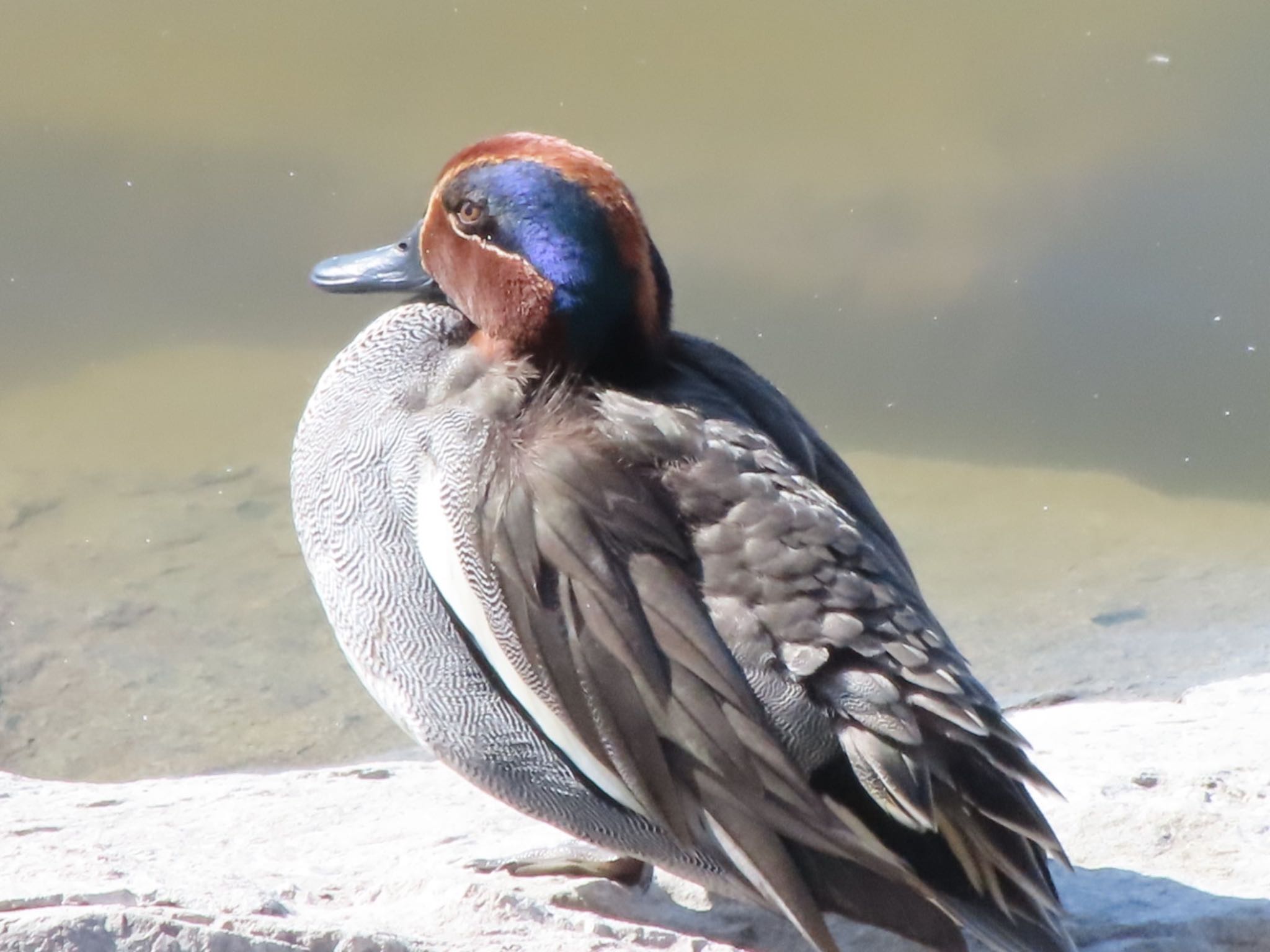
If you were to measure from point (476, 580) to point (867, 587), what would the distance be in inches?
21.5

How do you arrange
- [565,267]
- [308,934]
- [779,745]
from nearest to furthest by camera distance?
[308,934], [779,745], [565,267]

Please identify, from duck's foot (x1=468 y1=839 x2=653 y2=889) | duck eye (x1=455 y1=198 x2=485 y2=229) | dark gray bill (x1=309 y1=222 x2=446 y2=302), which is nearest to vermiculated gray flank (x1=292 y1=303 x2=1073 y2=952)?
duck's foot (x1=468 y1=839 x2=653 y2=889)

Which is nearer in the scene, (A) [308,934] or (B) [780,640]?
(A) [308,934]

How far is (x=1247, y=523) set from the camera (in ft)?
16.8

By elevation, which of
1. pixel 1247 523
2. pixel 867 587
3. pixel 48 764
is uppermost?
pixel 867 587

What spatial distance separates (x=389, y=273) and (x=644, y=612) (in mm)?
1024

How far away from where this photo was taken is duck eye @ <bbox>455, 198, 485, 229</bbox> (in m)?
2.70

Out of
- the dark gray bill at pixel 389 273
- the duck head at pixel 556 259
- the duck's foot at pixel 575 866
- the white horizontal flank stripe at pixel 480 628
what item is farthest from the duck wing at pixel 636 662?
the dark gray bill at pixel 389 273

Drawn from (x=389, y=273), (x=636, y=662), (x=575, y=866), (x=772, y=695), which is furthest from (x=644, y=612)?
(x=389, y=273)

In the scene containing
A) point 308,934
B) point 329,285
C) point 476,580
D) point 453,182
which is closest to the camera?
point 308,934

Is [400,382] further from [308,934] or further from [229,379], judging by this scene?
[229,379]

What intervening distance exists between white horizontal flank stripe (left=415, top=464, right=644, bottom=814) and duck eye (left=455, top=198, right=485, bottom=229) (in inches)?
18.0

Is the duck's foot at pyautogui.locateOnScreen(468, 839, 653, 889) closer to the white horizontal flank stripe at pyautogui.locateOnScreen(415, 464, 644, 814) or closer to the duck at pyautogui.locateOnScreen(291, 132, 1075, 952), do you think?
the duck at pyautogui.locateOnScreen(291, 132, 1075, 952)

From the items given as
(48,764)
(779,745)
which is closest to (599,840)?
(779,745)
